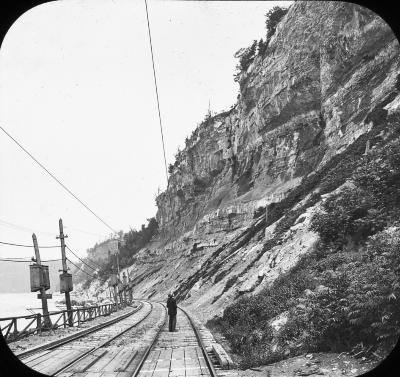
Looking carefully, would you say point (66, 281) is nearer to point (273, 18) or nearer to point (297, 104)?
point (297, 104)

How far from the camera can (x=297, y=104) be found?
1550 inches

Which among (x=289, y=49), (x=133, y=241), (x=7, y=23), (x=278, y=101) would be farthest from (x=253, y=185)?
(x=133, y=241)

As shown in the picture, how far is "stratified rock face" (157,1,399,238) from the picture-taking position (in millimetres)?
28125

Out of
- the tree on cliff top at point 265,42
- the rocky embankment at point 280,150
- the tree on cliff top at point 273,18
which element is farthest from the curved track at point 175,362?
the tree on cliff top at point 273,18

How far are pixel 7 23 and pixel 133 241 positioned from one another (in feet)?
324

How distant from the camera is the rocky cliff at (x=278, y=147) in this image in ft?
71.8

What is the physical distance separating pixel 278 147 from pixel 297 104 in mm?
4593

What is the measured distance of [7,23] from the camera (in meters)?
3.70

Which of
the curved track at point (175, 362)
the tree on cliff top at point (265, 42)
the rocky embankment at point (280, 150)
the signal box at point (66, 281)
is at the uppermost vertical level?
the tree on cliff top at point (265, 42)

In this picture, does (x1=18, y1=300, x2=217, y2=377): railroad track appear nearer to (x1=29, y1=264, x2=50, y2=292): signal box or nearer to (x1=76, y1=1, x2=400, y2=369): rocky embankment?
(x1=76, y1=1, x2=400, y2=369): rocky embankment

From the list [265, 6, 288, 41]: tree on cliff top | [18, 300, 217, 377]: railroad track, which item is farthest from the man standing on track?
[265, 6, 288, 41]: tree on cliff top

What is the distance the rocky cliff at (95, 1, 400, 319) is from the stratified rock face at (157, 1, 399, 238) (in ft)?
0.36

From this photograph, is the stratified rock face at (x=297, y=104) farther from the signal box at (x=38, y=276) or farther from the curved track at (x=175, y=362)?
the signal box at (x=38, y=276)

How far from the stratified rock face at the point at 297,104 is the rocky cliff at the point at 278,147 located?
109 mm
